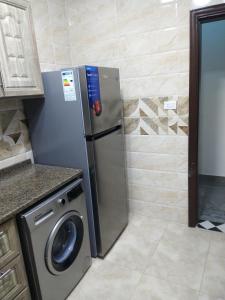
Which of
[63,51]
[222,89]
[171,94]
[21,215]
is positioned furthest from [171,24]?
[21,215]

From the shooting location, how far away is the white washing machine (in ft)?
4.43

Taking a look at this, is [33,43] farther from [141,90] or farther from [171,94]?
[171,94]

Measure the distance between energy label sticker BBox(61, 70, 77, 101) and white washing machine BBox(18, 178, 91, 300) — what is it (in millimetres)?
616

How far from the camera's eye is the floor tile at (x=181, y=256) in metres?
1.79

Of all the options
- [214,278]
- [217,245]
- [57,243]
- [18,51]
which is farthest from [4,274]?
[217,245]

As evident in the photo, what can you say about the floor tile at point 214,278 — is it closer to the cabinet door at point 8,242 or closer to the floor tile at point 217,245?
the floor tile at point 217,245

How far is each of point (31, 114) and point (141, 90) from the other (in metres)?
1.04

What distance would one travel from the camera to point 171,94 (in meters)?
2.13

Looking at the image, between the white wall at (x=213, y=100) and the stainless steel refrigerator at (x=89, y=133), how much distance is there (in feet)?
5.12

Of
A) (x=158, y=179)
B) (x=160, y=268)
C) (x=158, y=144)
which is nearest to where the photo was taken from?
(x=160, y=268)

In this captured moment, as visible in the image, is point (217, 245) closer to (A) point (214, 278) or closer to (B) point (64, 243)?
(A) point (214, 278)

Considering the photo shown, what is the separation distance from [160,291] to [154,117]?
1.46 meters

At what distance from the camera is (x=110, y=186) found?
6.69 ft

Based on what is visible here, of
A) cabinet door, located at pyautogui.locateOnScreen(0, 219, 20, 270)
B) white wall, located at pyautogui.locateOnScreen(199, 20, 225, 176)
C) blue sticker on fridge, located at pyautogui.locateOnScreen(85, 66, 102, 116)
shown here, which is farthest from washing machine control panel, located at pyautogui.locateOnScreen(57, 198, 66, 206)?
white wall, located at pyautogui.locateOnScreen(199, 20, 225, 176)
